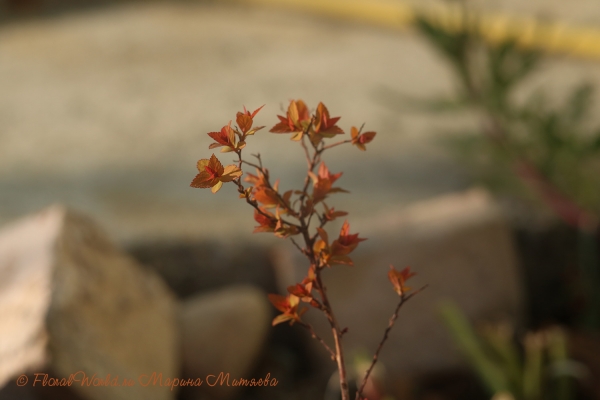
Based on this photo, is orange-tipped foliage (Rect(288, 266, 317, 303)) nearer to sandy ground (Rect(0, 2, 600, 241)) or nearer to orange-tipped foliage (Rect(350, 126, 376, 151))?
orange-tipped foliage (Rect(350, 126, 376, 151))

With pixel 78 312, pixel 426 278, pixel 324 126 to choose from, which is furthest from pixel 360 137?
pixel 426 278

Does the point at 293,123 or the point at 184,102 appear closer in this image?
the point at 293,123

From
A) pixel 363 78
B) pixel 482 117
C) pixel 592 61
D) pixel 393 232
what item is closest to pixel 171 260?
pixel 393 232

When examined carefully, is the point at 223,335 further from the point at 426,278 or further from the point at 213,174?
the point at 213,174

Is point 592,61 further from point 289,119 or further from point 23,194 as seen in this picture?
point 289,119

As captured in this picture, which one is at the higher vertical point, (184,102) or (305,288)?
(184,102)

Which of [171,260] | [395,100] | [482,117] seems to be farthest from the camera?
[395,100]
